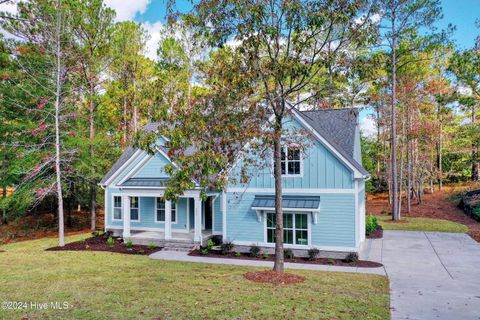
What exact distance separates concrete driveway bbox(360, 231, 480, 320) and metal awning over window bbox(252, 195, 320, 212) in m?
2.94

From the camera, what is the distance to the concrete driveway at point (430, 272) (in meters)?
8.00

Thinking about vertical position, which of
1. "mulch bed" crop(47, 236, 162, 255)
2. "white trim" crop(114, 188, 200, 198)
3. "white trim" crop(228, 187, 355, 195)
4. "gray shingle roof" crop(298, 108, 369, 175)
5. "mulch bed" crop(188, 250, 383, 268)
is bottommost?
"mulch bed" crop(188, 250, 383, 268)

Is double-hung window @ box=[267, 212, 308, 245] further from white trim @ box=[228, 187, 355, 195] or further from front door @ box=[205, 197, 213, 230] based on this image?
front door @ box=[205, 197, 213, 230]

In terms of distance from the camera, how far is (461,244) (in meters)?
16.0

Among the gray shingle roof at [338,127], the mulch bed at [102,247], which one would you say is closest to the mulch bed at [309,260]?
the mulch bed at [102,247]

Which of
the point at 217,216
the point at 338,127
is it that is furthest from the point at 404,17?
the point at 217,216

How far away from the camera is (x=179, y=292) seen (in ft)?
27.7

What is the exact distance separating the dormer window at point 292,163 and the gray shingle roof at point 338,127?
141cm

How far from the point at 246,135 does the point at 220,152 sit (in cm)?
88

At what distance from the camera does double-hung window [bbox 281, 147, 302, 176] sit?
47.9 ft

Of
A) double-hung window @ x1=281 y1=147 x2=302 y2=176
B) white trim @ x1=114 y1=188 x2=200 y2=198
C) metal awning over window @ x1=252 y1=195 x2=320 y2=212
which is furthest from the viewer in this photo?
white trim @ x1=114 y1=188 x2=200 y2=198

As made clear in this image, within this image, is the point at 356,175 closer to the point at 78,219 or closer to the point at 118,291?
the point at 118,291

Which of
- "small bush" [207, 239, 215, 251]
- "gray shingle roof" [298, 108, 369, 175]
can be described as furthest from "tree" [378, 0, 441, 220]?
"small bush" [207, 239, 215, 251]

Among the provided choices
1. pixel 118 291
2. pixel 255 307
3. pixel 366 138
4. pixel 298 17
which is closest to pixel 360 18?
pixel 298 17
